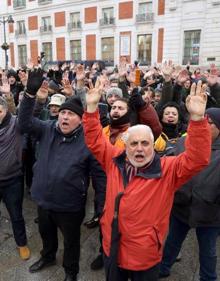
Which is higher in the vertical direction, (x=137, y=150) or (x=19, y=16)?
(x=19, y=16)

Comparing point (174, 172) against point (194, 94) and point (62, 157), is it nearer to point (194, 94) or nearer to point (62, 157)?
point (194, 94)

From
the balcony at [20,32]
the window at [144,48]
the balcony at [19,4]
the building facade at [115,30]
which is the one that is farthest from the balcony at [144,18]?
the balcony at [19,4]

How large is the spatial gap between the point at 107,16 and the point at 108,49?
3.24m

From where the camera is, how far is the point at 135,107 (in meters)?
2.93

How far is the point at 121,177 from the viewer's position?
2014 millimetres

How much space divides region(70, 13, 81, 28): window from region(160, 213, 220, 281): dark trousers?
30472 millimetres

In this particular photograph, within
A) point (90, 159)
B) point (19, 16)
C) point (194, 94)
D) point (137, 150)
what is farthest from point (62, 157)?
point (19, 16)

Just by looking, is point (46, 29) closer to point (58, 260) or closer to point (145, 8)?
point (145, 8)

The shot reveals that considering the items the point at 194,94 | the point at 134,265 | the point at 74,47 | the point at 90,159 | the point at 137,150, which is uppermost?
the point at 74,47

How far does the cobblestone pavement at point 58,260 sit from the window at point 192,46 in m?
22.3

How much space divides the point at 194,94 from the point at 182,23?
79.4ft

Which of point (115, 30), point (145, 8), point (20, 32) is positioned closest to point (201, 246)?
point (145, 8)

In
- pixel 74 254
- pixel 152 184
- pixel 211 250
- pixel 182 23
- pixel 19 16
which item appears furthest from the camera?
pixel 19 16

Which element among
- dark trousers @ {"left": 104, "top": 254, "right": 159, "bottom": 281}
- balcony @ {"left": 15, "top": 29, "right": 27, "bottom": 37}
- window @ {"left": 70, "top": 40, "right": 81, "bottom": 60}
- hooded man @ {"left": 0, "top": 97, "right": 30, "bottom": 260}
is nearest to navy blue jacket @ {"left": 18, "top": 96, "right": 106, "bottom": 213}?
hooded man @ {"left": 0, "top": 97, "right": 30, "bottom": 260}
